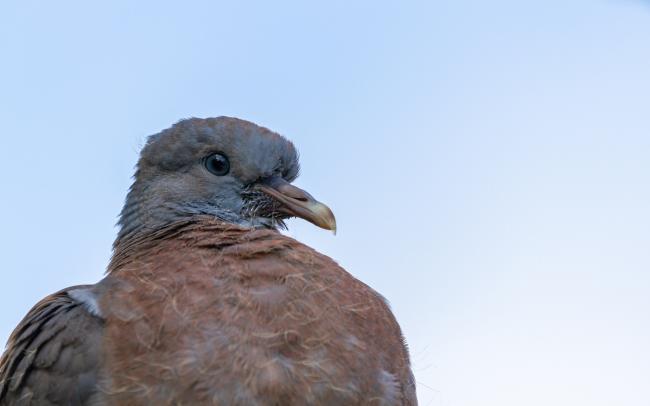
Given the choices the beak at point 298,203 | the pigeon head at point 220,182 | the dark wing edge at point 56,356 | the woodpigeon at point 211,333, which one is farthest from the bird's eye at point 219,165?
the dark wing edge at point 56,356

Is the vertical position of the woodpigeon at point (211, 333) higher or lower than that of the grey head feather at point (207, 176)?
lower

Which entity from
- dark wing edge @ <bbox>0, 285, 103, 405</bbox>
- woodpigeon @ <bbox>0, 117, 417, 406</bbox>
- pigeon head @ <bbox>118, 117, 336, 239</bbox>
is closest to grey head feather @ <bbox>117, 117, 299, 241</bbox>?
pigeon head @ <bbox>118, 117, 336, 239</bbox>

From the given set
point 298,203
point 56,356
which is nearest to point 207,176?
point 298,203

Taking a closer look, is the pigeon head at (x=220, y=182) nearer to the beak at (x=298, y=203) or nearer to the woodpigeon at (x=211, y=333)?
the beak at (x=298, y=203)

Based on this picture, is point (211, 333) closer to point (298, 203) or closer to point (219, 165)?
point (298, 203)

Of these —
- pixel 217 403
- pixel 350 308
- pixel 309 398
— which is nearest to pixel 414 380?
pixel 350 308

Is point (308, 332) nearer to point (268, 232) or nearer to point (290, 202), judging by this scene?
point (268, 232)
